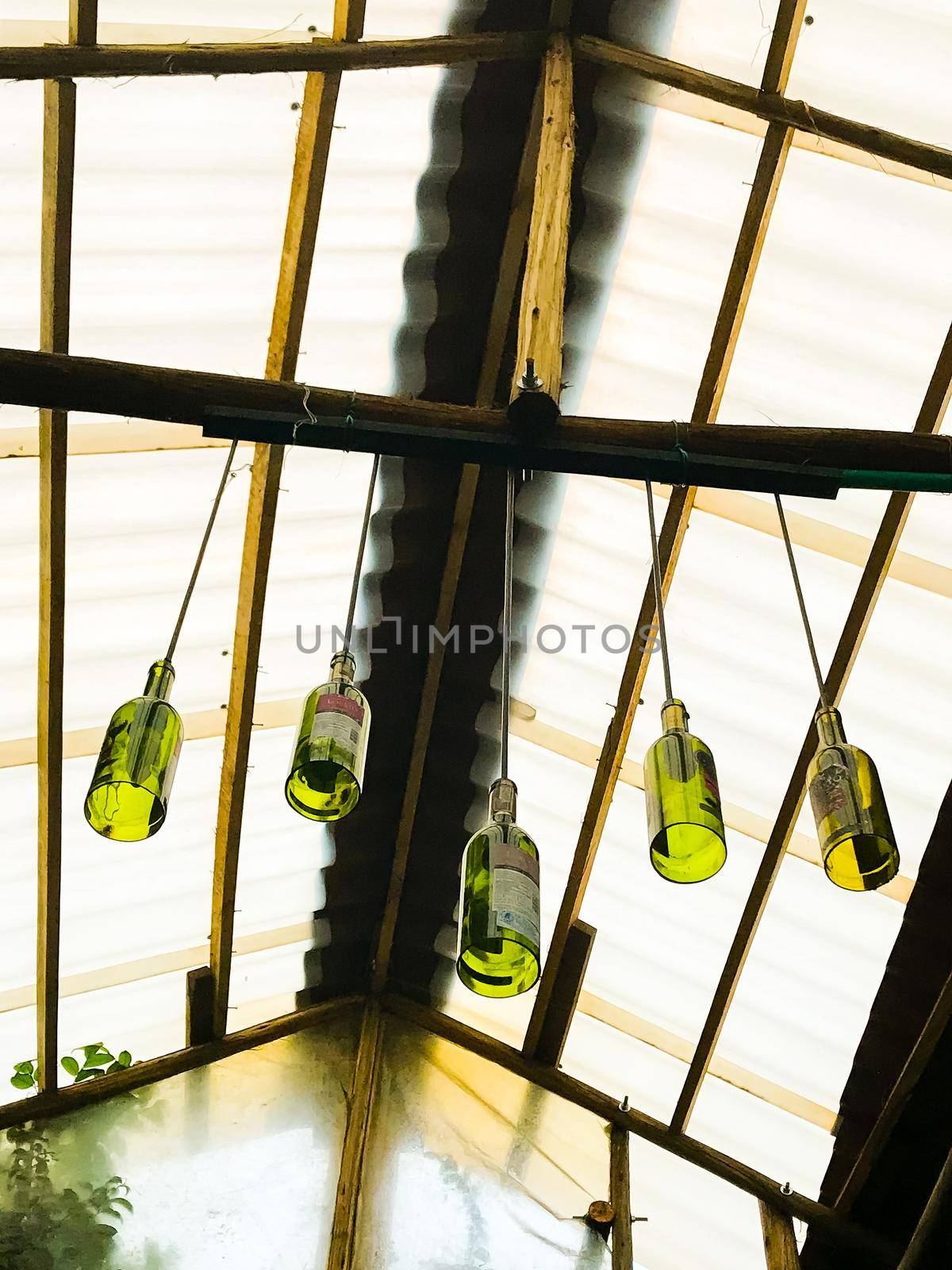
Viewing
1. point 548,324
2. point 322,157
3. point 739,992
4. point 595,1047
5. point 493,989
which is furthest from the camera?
point 595,1047

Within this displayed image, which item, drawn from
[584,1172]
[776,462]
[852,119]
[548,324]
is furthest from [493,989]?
[584,1172]

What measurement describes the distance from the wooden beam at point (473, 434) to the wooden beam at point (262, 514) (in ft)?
4.47

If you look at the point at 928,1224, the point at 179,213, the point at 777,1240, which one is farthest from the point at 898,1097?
the point at 179,213

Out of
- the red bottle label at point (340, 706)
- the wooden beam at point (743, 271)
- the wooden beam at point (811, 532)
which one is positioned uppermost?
the wooden beam at point (743, 271)

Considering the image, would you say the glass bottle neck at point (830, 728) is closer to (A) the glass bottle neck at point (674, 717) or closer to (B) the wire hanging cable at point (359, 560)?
(A) the glass bottle neck at point (674, 717)

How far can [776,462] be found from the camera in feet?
10.6

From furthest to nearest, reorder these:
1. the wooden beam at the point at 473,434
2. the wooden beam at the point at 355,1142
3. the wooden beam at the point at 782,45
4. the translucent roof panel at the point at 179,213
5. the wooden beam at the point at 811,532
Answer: the wooden beam at the point at 355,1142, the wooden beam at the point at 811,532, the wooden beam at the point at 782,45, the translucent roof panel at the point at 179,213, the wooden beam at the point at 473,434

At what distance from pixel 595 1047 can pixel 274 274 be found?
170 inches

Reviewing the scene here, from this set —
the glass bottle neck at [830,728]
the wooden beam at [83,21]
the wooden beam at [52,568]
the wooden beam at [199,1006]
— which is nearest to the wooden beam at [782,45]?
the wooden beam at [83,21]

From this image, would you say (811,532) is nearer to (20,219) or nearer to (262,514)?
(262,514)

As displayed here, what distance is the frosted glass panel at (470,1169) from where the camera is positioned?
5.23m

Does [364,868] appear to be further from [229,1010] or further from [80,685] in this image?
[80,685]

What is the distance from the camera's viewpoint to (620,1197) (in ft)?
18.5

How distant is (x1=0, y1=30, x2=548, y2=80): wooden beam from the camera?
361 centimetres
